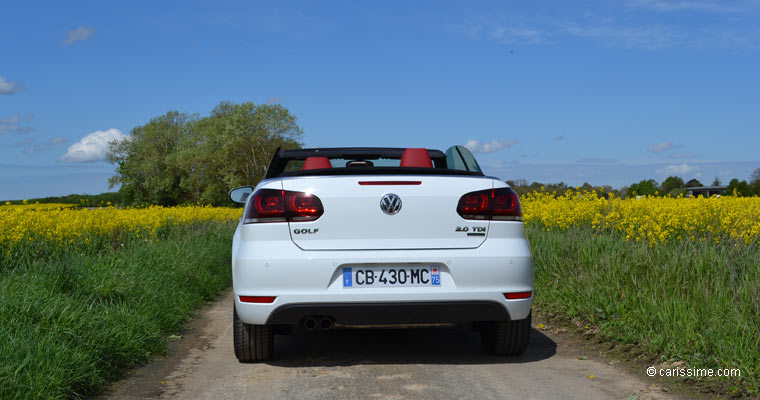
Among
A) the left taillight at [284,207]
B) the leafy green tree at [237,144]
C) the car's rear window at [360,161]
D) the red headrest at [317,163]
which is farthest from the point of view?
the leafy green tree at [237,144]

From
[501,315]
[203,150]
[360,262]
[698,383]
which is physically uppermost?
[203,150]

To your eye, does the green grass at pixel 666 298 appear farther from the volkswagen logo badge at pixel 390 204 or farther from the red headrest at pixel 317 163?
the red headrest at pixel 317 163

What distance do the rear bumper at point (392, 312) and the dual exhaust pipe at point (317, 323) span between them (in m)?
0.05

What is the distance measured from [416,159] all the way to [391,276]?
148 cm

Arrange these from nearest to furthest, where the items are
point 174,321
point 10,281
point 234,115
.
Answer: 1. point 10,281
2. point 174,321
3. point 234,115

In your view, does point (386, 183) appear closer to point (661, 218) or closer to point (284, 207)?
point (284, 207)

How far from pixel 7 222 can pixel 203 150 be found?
195 ft

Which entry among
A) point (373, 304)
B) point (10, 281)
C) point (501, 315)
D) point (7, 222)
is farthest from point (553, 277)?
point (7, 222)

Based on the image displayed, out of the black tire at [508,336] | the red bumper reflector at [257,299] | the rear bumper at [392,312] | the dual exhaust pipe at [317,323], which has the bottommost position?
the black tire at [508,336]

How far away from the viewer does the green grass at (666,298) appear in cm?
433

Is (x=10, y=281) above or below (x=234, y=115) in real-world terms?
below

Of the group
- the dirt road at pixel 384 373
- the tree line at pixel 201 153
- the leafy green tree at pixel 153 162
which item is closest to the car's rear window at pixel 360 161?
the dirt road at pixel 384 373

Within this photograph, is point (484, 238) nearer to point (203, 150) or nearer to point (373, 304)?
point (373, 304)

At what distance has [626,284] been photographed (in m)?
6.12
